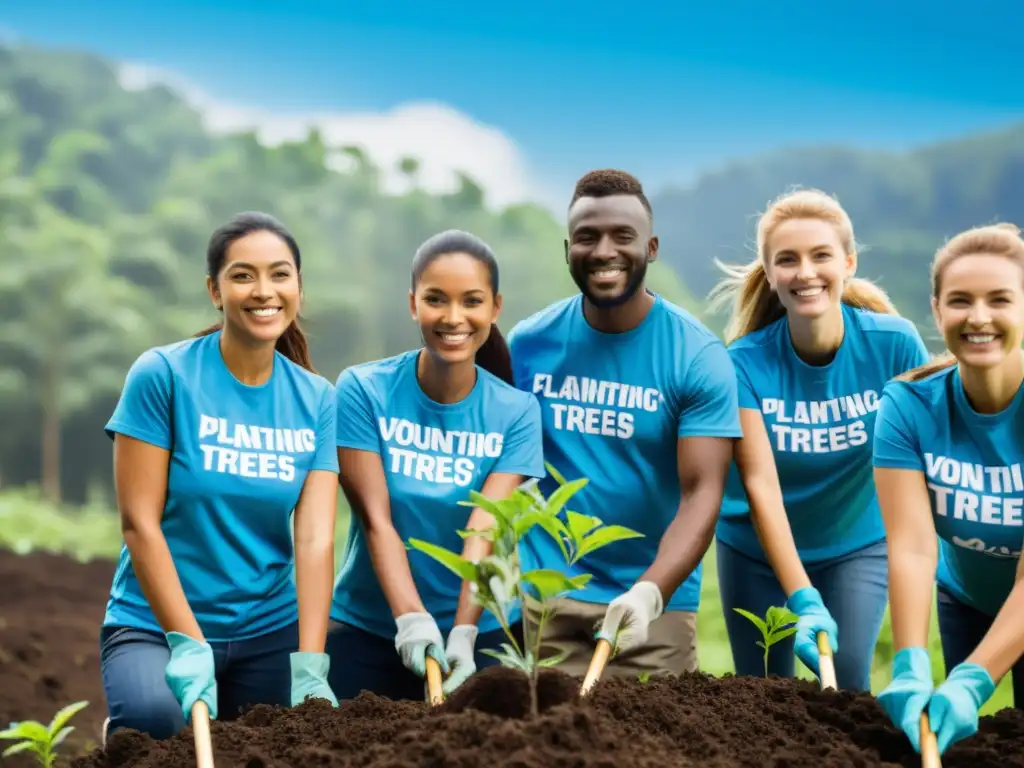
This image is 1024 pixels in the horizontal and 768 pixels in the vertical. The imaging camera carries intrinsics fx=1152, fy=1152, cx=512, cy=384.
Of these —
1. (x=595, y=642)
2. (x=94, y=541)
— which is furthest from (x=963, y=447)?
(x=94, y=541)

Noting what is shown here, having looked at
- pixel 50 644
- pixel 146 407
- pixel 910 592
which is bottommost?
pixel 50 644

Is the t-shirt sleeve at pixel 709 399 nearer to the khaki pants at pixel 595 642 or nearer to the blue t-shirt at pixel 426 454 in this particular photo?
the blue t-shirt at pixel 426 454

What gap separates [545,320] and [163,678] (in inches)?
54.2

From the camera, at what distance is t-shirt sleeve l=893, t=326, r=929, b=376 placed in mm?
3180

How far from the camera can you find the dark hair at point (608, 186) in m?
3.01

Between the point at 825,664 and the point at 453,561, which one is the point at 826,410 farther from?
the point at 453,561

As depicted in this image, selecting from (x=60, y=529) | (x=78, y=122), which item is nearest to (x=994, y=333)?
(x=60, y=529)

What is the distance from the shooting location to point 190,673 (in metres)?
2.38

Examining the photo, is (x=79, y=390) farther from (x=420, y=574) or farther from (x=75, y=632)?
(x=420, y=574)

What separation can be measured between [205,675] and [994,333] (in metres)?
1.80

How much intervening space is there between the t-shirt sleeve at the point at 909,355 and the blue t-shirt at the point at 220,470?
1572 millimetres

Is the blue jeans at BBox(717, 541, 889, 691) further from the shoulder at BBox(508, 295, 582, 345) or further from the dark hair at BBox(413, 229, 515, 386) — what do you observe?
the dark hair at BBox(413, 229, 515, 386)

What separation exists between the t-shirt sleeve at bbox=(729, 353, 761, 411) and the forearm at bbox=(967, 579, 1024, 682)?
92 cm

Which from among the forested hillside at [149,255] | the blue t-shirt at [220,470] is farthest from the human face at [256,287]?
the forested hillside at [149,255]
